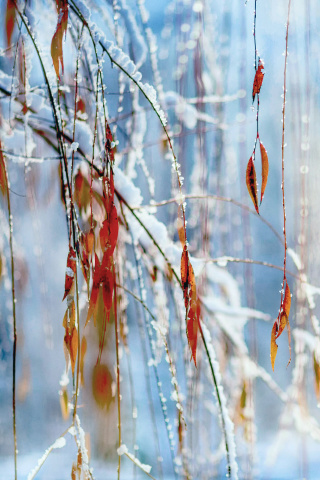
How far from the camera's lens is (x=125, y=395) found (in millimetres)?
1870

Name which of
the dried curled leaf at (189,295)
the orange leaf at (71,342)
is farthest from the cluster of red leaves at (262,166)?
the orange leaf at (71,342)

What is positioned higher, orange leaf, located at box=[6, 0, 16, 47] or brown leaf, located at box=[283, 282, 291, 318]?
orange leaf, located at box=[6, 0, 16, 47]

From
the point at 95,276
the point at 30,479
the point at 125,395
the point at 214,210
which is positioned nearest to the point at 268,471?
the point at 125,395

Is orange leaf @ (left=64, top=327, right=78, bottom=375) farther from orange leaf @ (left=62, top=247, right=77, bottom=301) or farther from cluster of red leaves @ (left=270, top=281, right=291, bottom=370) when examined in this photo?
cluster of red leaves @ (left=270, top=281, right=291, bottom=370)

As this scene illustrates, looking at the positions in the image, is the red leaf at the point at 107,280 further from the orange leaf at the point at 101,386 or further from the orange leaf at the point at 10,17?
the orange leaf at the point at 10,17

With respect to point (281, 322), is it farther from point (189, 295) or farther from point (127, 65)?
point (127, 65)

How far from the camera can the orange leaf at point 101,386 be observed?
0.42 metres

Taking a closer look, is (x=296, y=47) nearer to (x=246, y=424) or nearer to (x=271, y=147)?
(x=246, y=424)

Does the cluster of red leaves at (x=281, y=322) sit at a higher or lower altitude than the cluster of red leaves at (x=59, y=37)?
lower

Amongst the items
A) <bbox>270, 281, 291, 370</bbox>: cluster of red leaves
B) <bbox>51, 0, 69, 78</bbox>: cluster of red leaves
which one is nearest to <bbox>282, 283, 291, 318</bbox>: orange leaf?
<bbox>270, 281, 291, 370</bbox>: cluster of red leaves

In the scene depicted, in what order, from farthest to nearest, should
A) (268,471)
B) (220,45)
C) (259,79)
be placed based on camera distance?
1. (268,471)
2. (220,45)
3. (259,79)

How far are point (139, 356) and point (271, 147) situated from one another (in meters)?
1.23

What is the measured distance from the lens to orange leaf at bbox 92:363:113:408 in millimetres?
416

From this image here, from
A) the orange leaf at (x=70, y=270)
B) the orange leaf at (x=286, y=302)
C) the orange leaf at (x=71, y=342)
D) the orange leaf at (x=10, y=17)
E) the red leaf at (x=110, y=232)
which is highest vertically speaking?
the orange leaf at (x=10, y=17)
